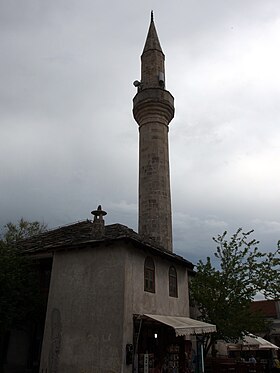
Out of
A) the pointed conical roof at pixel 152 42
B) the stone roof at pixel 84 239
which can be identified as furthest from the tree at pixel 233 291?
the pointed conical roof at pixel 152 42

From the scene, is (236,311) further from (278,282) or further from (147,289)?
(147,289)

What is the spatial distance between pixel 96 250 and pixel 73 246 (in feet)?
2.71

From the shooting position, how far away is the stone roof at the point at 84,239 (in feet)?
37.9

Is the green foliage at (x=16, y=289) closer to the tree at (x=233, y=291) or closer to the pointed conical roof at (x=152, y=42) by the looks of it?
the tree at (x=233, y=291)

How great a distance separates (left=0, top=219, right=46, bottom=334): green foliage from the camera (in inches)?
443

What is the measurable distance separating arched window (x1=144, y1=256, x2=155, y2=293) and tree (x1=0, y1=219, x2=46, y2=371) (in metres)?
3.81

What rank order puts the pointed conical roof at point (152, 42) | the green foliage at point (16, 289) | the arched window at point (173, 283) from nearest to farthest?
the green foliage at point (16, 289) < the arched window at point (173, 283) < the pointed conical roof at point (152, 42)

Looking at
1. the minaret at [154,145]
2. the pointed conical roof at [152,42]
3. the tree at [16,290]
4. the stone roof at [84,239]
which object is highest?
the pointed conical roof at [152,42]

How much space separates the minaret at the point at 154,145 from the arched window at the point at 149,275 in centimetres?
596

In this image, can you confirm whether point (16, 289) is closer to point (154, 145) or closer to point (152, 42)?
point (154, 145)

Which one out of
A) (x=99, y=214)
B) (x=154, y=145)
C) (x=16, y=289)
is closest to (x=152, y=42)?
(x=154, y=145)

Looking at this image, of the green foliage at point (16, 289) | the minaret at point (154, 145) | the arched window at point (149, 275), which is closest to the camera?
the green foliage at point (16, 289)

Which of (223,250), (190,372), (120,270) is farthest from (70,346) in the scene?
(223,250)

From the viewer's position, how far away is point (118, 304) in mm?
10539
